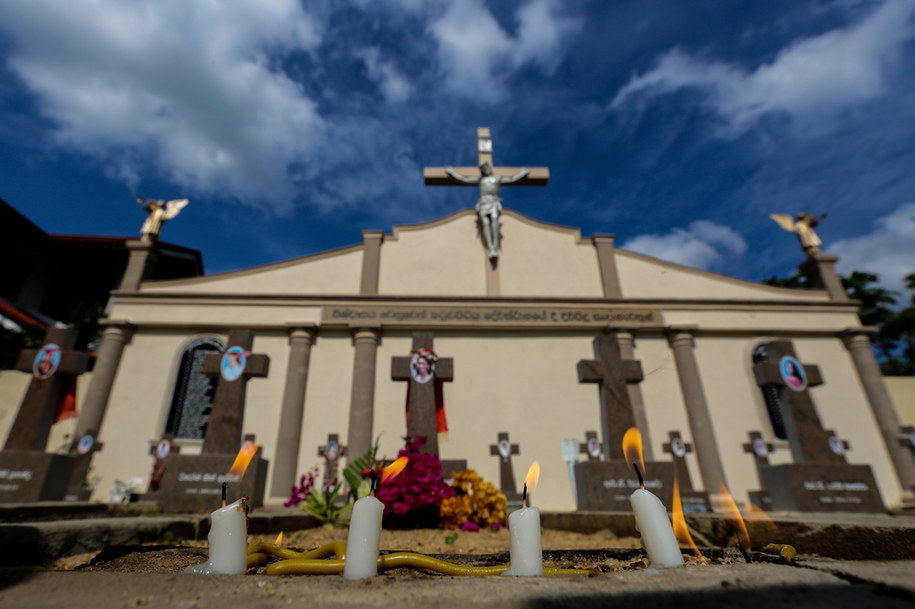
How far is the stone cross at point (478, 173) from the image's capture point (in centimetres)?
1359

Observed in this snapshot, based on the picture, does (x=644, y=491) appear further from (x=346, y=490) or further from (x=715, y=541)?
(x=346, y=490)

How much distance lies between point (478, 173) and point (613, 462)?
10.0m

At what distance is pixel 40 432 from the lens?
24.7 feet

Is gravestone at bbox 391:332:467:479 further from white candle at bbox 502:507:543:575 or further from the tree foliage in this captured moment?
the tree foliage

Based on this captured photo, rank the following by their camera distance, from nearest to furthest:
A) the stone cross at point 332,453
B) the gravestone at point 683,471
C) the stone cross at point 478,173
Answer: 1. the gravestone at point 683,471
2. the stone cross at point 332,453
3. the stone cross at point 478,173

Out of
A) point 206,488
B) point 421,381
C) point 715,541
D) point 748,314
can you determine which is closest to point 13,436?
point 206,488

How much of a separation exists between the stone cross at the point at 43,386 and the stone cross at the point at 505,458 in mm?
8039

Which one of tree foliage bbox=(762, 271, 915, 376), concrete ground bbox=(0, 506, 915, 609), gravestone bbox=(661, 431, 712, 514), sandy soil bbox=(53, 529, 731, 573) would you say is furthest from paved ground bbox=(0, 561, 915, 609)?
tree foliage bbox=(762, 271, 915, 376)

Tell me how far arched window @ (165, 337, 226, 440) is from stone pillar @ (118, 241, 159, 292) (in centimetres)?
230

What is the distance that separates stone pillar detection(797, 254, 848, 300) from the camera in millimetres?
12577

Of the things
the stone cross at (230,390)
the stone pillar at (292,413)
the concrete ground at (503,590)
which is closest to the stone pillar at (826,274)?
the stone pillar at (292,413)

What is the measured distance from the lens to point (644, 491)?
67.9 inches

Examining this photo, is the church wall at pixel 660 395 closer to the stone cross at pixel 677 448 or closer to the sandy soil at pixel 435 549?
the stone cross at pixel 677 448

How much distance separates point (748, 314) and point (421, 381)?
32.8 ft
